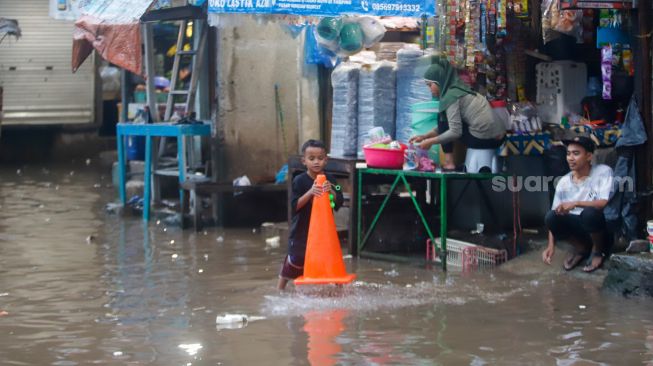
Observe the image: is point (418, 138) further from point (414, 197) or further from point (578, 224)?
point (578, 224)

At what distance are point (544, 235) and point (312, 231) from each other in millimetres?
3090

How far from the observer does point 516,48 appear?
10672 millimetres

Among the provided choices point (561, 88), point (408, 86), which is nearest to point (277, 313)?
point (408, 86)

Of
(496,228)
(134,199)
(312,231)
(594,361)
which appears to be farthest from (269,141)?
(594,361)

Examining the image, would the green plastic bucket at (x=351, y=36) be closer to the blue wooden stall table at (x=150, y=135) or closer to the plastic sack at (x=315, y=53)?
the plastic sack at (x=315, y=53)

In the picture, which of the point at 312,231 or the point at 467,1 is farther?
the point at 467,1

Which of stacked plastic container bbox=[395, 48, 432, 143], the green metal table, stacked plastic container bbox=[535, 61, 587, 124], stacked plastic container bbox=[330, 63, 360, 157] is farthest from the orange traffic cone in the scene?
stacked plastic container bbox=[535, 61, 587, 124]

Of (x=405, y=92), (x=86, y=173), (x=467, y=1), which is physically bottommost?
(x=86, y=173)

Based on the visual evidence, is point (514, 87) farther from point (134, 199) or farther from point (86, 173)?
point (86, 173)

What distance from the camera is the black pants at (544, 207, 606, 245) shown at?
9117mm

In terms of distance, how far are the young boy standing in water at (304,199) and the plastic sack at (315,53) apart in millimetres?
4196

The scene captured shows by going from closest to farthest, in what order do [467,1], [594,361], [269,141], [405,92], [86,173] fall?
1. [594,361]
2. [467,1]
3. [405,92]
4. [269,141]
5. [86,173]

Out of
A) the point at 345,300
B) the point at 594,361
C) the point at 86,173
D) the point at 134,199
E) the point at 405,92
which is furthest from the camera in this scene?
the point at 86,173

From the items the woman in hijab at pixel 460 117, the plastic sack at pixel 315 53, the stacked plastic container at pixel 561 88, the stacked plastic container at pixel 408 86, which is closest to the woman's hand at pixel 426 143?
the woman in hijab at pixel 460 117
